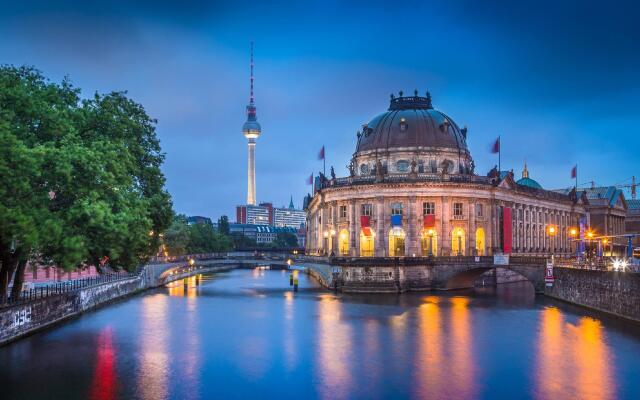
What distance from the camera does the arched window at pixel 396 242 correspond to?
106312 millimetres

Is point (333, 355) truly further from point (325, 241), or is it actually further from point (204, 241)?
point (204, 241)

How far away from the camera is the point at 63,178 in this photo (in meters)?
43.4

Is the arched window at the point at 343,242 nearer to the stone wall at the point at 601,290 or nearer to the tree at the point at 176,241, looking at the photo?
the tree at the point at 176,241

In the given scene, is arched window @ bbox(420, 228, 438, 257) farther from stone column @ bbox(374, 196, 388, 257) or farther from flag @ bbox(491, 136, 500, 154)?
flag @ bbox(491, 136, 500, 154)

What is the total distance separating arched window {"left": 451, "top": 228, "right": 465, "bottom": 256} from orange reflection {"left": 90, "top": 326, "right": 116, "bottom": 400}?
216 ft

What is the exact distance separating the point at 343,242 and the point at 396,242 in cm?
1034

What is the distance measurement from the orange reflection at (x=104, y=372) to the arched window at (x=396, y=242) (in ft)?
200

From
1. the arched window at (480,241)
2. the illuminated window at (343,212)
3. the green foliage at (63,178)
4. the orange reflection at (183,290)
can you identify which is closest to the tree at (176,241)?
the orange reflection at (183,290)

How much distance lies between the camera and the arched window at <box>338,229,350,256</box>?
112 metres

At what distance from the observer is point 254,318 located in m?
64.6

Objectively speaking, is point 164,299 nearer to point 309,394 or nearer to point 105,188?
point 105,188

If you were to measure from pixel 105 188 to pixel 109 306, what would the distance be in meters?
29.8

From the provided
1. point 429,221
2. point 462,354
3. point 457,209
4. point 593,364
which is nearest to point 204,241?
point 457,209

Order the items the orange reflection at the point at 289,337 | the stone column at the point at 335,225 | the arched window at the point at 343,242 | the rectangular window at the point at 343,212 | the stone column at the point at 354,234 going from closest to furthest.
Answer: the orange reflection at the point at 289,337 → the stone column at the point at 354,234 → the rectangular window at the point at 343,212 → the arched window at the point at 343,242 → the stone column at the point at 335,225
